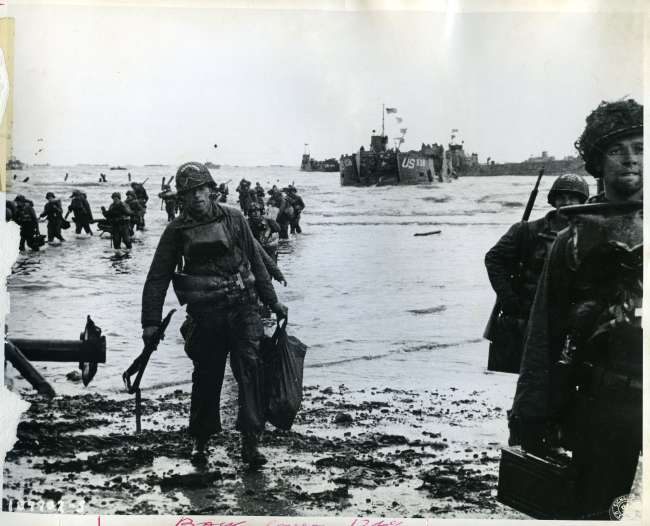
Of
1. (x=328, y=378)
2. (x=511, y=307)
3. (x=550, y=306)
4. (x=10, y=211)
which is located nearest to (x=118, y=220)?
(x=10, y=211)

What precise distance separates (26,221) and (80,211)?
1.14 ft

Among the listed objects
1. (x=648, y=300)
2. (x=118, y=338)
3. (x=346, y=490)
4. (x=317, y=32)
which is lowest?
(x=346, y=490)

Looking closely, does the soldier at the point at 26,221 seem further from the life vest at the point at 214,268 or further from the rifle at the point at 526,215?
the rifle at the point at 526,215

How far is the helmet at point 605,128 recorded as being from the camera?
16.6 ft

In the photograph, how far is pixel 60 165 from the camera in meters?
5.53

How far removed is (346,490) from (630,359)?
1848 millimetres

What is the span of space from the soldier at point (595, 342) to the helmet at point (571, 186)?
258 millimetres

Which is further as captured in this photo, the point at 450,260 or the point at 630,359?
the point at 450,260

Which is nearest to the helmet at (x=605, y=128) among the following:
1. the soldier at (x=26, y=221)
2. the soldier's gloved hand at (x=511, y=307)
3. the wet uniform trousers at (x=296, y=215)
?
the soldier's gloved hand at (x=511, y=307)

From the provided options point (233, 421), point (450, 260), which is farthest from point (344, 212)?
point (233, 421)

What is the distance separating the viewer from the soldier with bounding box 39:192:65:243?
18.0ft

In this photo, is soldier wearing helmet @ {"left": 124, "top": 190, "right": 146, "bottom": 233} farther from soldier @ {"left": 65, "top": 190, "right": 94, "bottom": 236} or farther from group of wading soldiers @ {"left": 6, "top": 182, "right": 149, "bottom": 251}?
soldier @ {"left": 65, "top": 190, "right": 94, "bottom": 236}

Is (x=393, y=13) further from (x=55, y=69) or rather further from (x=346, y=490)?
(x=346, y=490)

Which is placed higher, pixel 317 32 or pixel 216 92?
pixel 317 32
